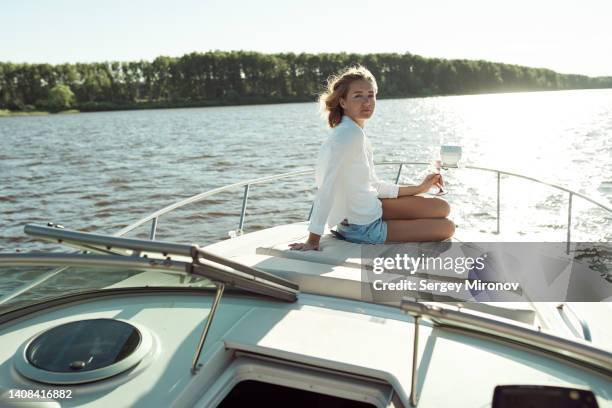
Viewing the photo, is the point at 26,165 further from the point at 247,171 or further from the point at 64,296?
the point at 64,296

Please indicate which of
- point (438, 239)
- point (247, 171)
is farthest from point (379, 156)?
point (438, 239)

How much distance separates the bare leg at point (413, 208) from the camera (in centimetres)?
349

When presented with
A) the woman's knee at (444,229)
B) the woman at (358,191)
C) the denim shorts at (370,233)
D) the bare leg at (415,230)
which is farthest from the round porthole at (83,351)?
the woman's knee at (444,229)

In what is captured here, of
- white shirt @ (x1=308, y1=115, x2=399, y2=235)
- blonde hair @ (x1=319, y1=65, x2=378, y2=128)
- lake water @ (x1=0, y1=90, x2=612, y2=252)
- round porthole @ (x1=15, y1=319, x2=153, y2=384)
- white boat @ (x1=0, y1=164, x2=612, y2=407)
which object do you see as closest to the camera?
white boat @ (x1=0, y1=164, x2=612, y2=407)

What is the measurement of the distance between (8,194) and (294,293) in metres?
12.7

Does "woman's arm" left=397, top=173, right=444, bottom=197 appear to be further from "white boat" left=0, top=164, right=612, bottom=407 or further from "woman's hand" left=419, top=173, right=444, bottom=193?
"white boat" left=0, top=164, right=612, bottom=407

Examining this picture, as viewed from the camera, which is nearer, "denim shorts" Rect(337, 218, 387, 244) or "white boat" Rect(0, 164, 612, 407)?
"white boat" Rect(0, 164, 612, 407)

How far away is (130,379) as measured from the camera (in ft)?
6.42

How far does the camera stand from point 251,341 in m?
2.10

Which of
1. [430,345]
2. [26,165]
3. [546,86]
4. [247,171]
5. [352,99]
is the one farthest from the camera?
[546,86]

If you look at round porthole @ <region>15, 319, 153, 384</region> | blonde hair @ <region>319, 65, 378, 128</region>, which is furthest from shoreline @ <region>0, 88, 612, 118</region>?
round porthole @ <region>15, 319, 153, 384</region>

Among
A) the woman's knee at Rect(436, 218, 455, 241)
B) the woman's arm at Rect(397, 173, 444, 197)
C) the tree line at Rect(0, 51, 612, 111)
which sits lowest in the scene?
the woman's knee at Rect(436, 218, 455, 241)

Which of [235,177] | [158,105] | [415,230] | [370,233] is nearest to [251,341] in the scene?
[370,233]

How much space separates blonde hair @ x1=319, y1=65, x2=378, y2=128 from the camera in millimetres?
3406
